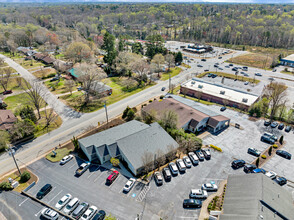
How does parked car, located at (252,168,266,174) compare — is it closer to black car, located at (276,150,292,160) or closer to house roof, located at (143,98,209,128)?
black car, located at (276,150,292,160)

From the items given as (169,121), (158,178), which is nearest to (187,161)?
(158,178)

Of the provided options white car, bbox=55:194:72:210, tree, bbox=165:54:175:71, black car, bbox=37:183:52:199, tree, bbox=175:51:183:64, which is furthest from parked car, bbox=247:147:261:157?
tree, bbox=175:51:183:64

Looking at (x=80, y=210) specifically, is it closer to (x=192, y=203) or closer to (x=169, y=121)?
(x=192, y=203)

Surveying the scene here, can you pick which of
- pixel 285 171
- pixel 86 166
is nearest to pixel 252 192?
pixel 285 171

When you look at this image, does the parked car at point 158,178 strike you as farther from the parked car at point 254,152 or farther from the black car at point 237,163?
the parked car at point 254,152

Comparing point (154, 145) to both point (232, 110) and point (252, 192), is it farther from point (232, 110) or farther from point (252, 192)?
point (232, 110)
